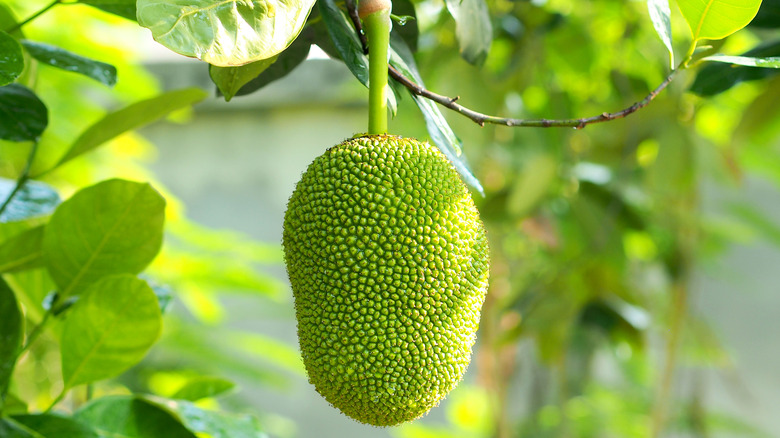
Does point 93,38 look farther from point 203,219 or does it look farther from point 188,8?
point 203,219

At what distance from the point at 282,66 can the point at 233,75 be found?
0.09m

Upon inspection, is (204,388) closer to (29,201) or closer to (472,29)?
(29,201)

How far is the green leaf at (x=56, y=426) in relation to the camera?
0.53m

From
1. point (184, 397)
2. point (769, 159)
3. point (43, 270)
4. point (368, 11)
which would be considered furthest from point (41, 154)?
point (769, 159)

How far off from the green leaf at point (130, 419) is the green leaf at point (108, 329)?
24 millimetres

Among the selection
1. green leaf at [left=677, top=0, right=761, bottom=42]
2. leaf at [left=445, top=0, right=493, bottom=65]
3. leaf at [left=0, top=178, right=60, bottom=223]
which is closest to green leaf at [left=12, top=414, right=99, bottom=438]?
leaf at [left=0, top=178, right=60, bottom=223]

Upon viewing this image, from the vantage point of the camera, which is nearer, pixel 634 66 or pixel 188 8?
pixel 188 8

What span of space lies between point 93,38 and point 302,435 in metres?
2.06

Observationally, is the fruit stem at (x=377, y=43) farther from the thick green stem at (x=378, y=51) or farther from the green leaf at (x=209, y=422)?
the green leaf at (x=209, y=422)

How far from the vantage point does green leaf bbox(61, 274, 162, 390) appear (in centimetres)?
54

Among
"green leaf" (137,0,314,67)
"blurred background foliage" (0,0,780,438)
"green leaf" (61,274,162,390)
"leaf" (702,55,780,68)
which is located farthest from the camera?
"blurred background foliage" (0,0,780,438)

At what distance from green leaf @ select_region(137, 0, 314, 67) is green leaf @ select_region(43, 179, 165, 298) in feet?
0.75

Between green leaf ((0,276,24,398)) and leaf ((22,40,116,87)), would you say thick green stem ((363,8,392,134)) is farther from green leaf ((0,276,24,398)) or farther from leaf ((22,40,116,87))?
green leaf ((0,276,24,398))

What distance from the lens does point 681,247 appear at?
129cm
